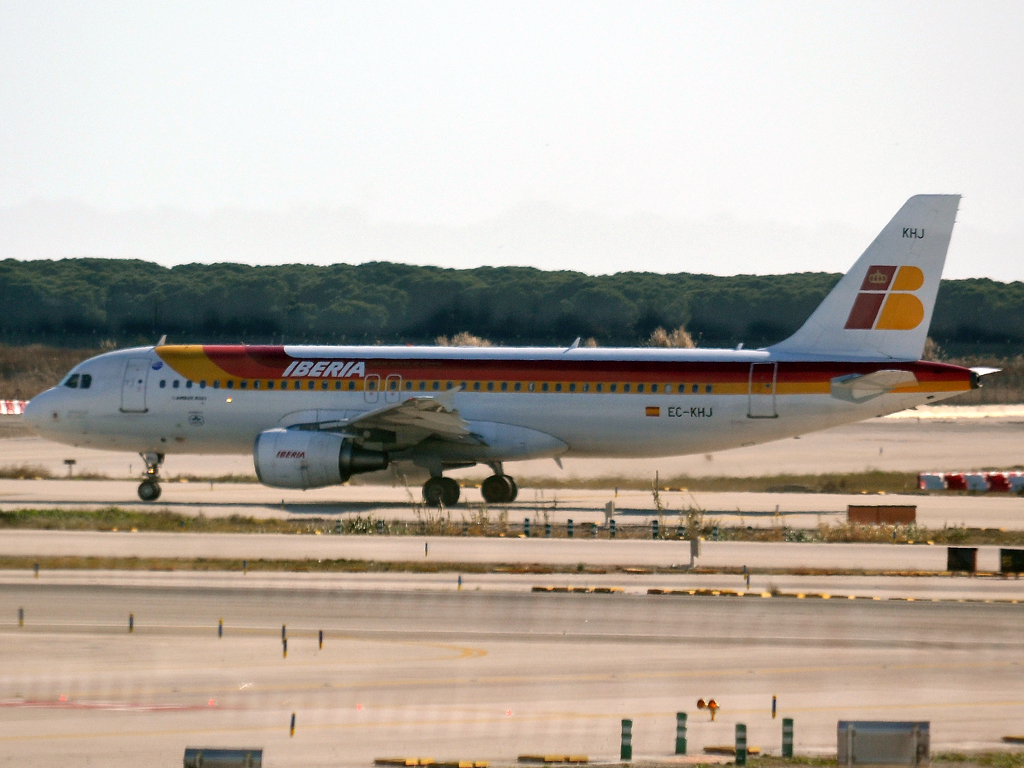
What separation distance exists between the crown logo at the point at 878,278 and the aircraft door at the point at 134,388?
1981 cm

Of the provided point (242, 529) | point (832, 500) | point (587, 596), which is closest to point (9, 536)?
point (242, 529)

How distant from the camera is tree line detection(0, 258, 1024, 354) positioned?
369 feet

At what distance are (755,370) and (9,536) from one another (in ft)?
60.9

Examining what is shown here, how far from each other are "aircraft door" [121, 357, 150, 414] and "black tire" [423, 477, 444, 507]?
8.31 metres

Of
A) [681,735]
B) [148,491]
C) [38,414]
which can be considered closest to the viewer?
[681,735]

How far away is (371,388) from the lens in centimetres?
3556

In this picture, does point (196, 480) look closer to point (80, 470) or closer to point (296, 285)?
point (80, 470)

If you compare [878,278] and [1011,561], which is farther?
[878,278]

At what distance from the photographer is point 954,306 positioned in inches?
4464

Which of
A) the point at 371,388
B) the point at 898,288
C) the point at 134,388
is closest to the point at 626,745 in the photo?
the point at 371,388

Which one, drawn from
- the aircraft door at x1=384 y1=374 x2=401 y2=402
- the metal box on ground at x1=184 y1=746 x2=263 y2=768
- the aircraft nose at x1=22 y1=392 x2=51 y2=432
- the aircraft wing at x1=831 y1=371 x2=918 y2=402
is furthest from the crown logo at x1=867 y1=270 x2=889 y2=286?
the metal box on ground at x1=184 y1=746 x2=263 y2=768

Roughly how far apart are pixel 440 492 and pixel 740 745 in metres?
22.9

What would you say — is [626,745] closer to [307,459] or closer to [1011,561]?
[1011,561]

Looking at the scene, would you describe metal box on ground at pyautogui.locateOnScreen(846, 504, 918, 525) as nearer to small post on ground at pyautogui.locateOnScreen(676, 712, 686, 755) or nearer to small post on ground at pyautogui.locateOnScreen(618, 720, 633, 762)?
small post on ground at pyautogui.locateOnScreen(676, 712, 686, 755)
